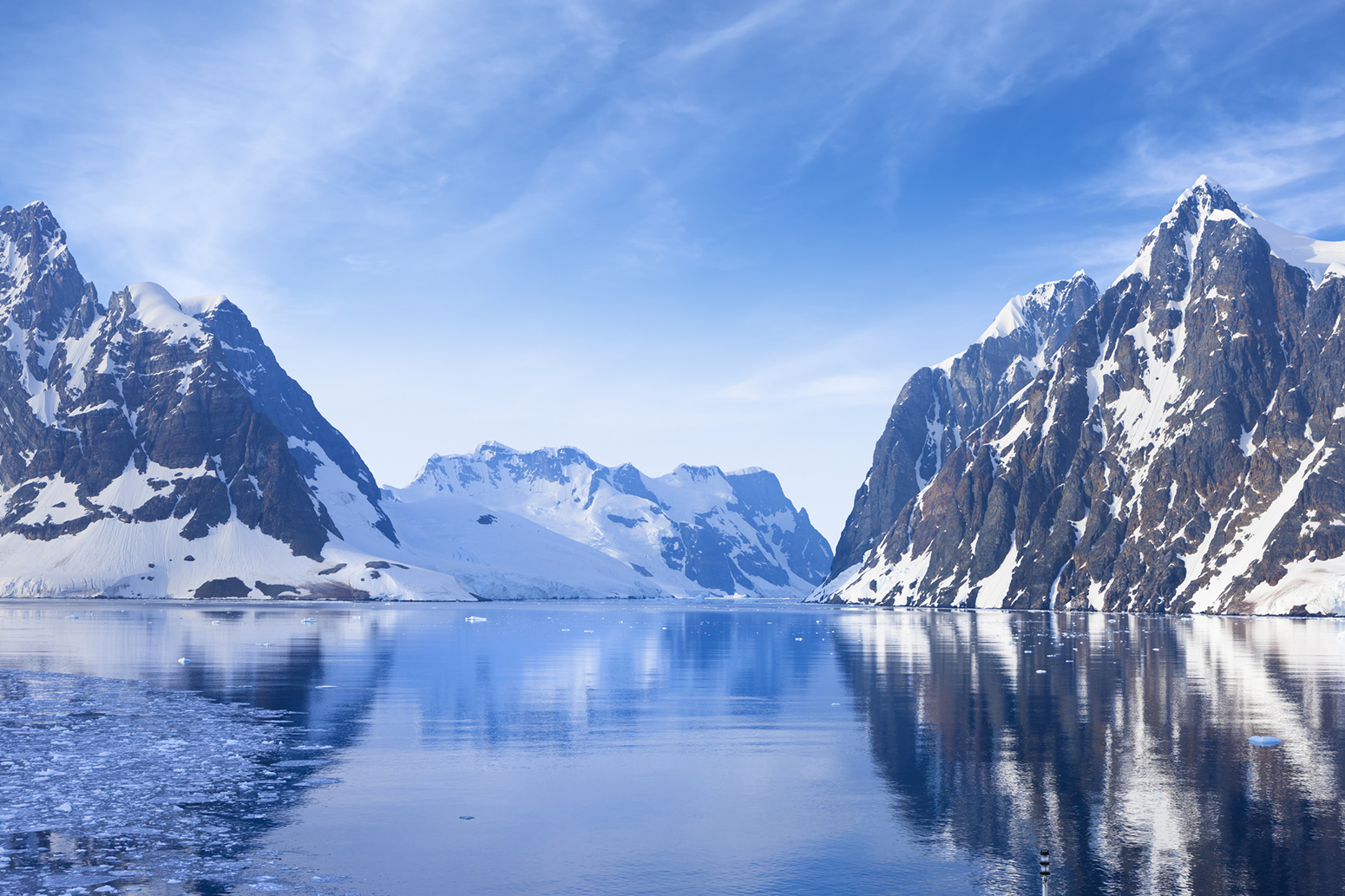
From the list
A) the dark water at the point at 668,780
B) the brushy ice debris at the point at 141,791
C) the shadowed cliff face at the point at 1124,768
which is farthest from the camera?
the shadowed cliff face at the point at 1124,768

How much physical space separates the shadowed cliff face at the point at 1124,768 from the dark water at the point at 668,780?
0.52ft

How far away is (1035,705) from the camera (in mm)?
56750

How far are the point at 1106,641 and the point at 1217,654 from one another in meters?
25.1

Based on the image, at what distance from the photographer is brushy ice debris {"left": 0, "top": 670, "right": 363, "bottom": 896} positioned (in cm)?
2567

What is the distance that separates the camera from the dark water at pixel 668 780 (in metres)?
26.1

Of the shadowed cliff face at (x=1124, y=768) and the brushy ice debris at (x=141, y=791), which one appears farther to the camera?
the shadowed cliff face at (x=1124, y=768)

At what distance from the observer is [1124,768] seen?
38312 millimetres

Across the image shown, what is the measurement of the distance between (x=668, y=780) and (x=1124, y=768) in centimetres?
1683

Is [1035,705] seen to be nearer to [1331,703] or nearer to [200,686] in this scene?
[1331,703]

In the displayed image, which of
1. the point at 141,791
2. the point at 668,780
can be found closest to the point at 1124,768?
the point at 668,780

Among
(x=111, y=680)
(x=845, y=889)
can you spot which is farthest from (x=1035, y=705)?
(x=111, y=680)

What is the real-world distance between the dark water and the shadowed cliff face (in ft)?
0.52

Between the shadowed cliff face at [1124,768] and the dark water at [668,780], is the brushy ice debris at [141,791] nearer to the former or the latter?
Result: the dark water at [668,780]

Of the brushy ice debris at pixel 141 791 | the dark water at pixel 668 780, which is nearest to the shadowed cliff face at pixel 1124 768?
the dark water at pixel 668 780
